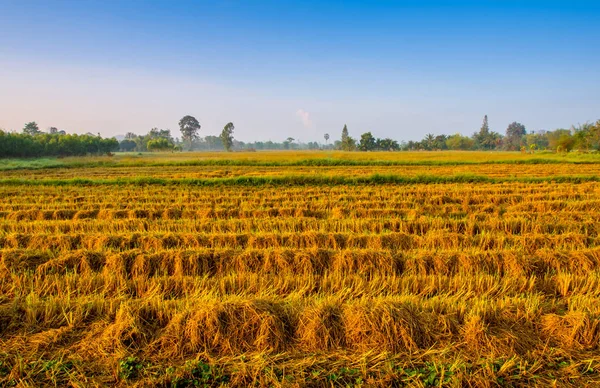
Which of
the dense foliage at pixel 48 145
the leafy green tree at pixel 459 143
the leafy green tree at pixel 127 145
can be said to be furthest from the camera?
the leafy green tree at pixel 127 145

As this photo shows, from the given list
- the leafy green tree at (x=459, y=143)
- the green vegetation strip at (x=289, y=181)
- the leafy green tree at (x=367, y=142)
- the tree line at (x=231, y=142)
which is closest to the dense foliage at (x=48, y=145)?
the tree line at (x=231, y=142)

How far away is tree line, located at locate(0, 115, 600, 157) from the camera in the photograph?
2050 inches

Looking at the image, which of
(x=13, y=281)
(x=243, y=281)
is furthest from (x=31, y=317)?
(x=243, y=281)

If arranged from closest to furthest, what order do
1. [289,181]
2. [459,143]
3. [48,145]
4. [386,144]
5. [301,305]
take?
[301,305], [289,181], [48,145], [386,144], [459,143]

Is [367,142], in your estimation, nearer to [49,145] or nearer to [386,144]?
[386,144]

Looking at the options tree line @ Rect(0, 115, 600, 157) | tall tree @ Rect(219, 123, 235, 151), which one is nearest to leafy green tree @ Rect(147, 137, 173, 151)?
tree line @ Rect(0, 115, 600, 157)

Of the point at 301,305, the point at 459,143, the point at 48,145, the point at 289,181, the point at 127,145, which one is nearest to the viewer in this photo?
the point at 301,305

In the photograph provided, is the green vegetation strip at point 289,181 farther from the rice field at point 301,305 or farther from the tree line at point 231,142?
the tree line at point 231,142

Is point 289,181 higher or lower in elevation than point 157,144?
lower


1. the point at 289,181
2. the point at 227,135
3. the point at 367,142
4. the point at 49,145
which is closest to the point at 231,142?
the point at 227,135

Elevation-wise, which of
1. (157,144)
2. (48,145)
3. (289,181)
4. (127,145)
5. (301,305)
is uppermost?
(127,145)

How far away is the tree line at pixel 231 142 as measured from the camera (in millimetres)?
52062

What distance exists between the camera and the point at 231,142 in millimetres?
122688

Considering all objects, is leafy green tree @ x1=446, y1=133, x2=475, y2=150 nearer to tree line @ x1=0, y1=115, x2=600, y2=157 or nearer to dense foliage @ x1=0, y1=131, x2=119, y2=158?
tree line @ x1=0, y1=115, x2=600, y2=157
